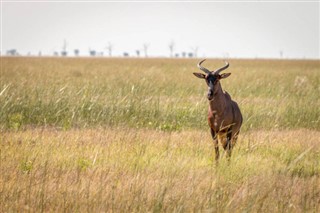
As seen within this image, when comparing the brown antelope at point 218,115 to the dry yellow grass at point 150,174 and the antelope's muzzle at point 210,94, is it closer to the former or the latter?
the antelope's muzzle at point 210,94

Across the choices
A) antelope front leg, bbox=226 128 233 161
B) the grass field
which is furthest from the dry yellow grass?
antelope front leg, bbox=226 128 233 161

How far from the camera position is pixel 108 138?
30.0 feet

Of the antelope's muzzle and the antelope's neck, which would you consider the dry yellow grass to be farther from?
the antelope's muzzle

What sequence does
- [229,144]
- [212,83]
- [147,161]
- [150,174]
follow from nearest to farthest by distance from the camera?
[150,174]
[147,161]
[212,83]
[229,144]

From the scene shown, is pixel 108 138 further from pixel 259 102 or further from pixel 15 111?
pixel 259 102

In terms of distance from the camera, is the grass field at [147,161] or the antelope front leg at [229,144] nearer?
the grass field at [147,161]

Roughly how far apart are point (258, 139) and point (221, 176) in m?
3.07

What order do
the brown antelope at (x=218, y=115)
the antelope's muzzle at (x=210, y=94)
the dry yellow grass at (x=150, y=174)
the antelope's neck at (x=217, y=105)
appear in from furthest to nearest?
the antelope's neck at (x=217, y=105) → the brown antelope at (x=218, y=115) → the antelope's muzzle at (x=210, y=94) → the dry yellow grass at (x=150, y=174)

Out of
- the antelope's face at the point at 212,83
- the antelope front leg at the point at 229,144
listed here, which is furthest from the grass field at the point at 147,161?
the antelope's face at the point at 212,83

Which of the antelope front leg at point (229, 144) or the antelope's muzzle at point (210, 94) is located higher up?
the antelope's muzzle at point (210, 94)

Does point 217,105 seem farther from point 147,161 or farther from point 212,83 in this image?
point 147,161

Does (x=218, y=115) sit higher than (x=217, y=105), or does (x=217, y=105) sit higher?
(x=217, y=105)

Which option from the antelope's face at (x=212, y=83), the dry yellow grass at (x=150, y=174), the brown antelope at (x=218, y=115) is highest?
the antelope's face at (x=212, y=83)

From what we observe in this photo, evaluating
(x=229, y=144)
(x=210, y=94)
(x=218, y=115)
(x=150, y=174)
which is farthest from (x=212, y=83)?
(x=150, y=174)
